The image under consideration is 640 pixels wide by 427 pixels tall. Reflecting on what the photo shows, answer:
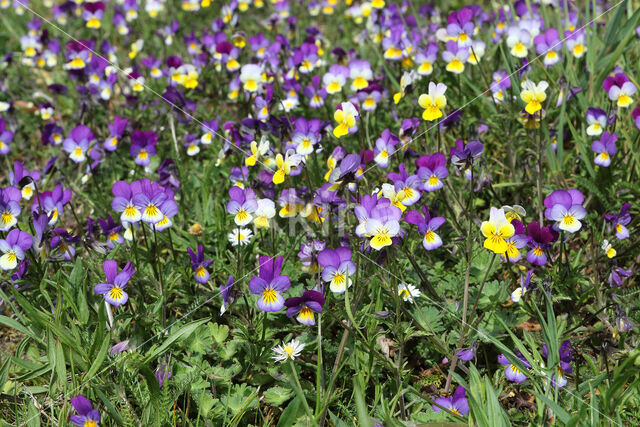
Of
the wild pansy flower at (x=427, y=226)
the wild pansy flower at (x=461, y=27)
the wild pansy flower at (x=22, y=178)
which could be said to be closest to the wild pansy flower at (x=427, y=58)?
the wild pansy flower at (x=461, y=27)

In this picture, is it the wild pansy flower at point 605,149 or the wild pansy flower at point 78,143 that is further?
the wild pansy flower at point 78,143

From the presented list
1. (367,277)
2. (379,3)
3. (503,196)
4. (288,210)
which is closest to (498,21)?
(379,3)

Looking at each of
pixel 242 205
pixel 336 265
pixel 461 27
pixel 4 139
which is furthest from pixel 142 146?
pixel 461 27

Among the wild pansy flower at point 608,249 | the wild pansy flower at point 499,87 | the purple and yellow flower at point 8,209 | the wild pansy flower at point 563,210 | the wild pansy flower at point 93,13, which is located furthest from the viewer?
the wild pansy flower at point 93,13

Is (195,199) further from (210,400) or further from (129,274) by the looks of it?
(210,400)

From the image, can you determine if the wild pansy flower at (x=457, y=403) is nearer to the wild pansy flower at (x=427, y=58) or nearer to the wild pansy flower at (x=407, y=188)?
the wild pansy flower at (x=407, y=188)

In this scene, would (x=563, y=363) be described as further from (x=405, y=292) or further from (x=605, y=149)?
(x=605, y=149)
